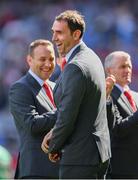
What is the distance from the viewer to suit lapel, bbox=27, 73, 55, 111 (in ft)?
22.6

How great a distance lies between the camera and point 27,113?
6.76m

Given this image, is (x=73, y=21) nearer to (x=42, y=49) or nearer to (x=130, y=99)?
(x=42, y=49)

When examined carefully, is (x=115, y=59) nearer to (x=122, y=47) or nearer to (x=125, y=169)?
(x=125, y=169)

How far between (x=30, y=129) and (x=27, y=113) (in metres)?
0.13

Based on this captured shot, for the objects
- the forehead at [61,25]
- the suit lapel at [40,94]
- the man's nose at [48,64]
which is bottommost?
the suit lapel at [40,94]

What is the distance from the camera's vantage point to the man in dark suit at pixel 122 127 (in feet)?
23.0

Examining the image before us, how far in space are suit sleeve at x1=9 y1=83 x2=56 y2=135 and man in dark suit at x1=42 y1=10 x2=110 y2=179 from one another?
1.86 feet

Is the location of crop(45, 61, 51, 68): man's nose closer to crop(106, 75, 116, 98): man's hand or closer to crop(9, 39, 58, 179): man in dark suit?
crop(9, 39, 58, 179): man in dark suit

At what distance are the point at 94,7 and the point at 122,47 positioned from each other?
1615 millimetres

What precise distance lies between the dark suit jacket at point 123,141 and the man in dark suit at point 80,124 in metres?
0.99

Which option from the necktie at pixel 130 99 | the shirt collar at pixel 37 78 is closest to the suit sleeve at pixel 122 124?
the necktie at pixel 130 99

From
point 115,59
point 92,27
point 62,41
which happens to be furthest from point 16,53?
point 62,41

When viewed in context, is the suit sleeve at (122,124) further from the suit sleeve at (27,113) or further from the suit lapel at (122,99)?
the suit sleeve at (27,113)

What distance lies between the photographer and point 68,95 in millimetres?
5848
